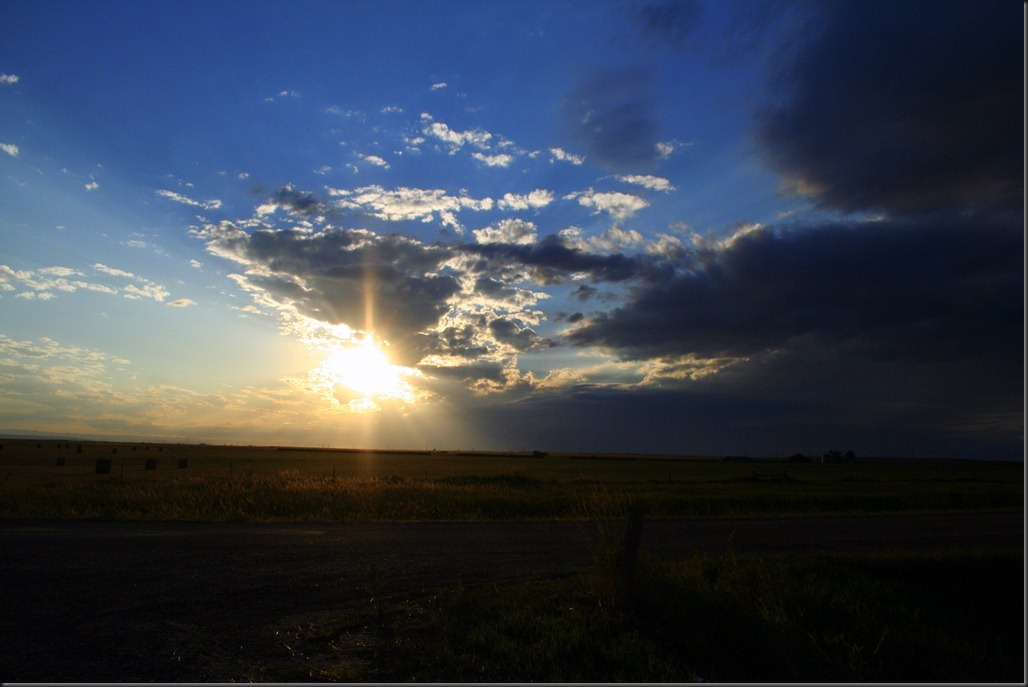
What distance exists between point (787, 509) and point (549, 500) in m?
10.1

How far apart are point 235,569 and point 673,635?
802cm

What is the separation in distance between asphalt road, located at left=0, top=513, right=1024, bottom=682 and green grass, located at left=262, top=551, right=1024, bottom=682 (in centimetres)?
107

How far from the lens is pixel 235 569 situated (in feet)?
39.2

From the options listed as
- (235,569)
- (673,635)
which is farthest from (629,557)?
(235,569)

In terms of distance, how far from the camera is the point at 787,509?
27156 mm

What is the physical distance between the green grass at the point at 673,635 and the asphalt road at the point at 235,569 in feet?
3.52

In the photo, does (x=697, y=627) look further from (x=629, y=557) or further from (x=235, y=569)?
(x=235, y=569)

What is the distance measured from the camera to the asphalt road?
749 centimetres

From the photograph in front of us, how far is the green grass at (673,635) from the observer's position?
7199 mm

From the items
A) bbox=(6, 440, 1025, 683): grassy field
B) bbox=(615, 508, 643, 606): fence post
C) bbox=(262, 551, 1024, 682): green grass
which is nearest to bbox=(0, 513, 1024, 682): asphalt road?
bbox=(6, 440, 1025, 683): grassy field

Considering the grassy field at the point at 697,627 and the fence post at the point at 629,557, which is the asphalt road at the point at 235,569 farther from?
the fence post at the point at 629,557

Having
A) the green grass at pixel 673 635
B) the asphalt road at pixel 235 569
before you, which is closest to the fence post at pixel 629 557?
the green grass at pixel 673 635

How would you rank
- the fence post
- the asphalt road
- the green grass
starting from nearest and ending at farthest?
the green grass < the asphalt road < the fence post

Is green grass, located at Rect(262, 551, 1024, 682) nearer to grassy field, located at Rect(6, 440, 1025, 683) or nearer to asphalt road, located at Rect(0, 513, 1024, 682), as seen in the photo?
grassy field, located at Rect(6, 440, 1025, 683)
